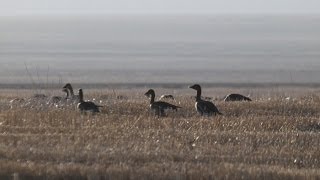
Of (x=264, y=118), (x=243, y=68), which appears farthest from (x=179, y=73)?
(x=264, y=118)

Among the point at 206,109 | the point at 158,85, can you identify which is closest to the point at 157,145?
the point at 206,109

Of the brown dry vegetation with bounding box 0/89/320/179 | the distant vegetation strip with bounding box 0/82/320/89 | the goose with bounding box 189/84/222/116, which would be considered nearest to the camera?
the brown dry vegetation with bounding box 0/89/320/179

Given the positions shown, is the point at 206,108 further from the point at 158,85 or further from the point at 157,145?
the point at 158,85

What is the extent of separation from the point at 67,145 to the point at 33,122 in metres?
3.95

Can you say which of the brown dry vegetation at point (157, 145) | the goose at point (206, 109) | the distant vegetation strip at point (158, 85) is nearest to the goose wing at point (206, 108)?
the goose at point (206, 109)

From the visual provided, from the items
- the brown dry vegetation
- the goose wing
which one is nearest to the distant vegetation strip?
the brown dry vegetation

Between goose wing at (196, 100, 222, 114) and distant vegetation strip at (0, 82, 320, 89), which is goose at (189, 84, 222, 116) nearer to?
goose wing at (196, 100, 222, 114)

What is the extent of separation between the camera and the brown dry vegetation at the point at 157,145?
531 inches

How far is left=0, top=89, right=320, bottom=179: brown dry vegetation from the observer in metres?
13.5

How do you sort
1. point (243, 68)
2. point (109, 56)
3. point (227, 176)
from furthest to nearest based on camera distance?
point (109, 56)
point (243, 68)
point (227, 176)

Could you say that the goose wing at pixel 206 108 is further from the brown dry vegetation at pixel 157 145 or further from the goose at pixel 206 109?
the brown dry vegetation at pixel 157 145

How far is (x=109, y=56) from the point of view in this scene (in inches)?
3364

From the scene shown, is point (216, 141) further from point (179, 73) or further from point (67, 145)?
point (179, 73)

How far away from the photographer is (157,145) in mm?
15836
